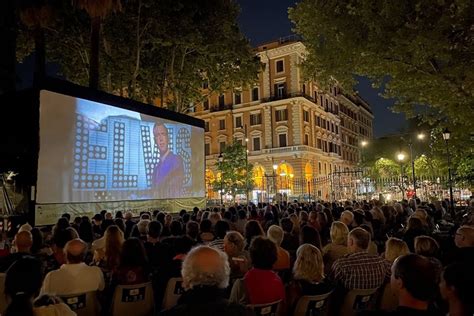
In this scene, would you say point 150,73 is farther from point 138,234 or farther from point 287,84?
point 287,84

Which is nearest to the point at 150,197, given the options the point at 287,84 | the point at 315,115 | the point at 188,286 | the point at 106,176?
the point at 106,176

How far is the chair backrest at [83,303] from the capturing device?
13.1 feet

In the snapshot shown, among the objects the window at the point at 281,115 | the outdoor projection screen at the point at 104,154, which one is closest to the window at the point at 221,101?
the window at the point at 281,115

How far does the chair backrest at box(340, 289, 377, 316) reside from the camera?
4.14 meters

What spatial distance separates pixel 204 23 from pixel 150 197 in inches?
369

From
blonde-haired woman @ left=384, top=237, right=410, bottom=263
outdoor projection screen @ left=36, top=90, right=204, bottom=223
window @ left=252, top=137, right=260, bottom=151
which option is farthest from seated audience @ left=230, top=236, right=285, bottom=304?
window @ left=252, top=137, right=260, bottom=151

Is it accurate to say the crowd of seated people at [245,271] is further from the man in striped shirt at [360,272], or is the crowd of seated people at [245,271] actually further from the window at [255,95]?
the window at [255,95]

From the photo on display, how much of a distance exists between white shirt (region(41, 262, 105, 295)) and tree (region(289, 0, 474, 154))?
945cm

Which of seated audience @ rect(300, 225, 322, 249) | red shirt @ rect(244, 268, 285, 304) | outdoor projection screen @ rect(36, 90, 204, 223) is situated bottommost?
red shirt @ rect(244, 268, 285, 304)

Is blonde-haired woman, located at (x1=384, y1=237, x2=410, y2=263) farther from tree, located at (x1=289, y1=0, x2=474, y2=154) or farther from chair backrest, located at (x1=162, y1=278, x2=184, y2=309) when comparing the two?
tree, located at (x1=289, y1=0, x2=474, y2=154)

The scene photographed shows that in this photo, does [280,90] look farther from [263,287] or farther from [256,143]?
[263,287]

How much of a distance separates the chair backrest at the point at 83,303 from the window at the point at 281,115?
4358cm

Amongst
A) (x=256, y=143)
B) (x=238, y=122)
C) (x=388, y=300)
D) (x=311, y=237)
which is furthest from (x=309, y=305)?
(x=238, y=122)

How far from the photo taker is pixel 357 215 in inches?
369
